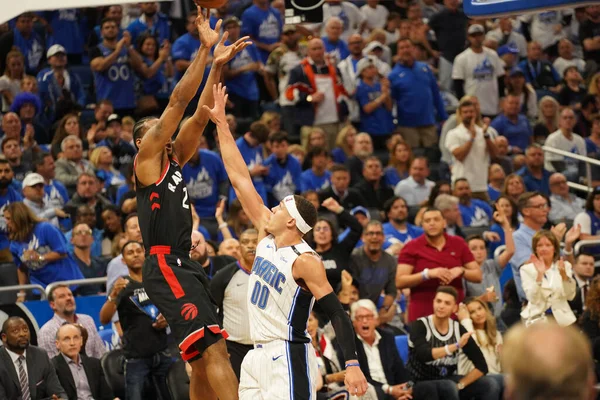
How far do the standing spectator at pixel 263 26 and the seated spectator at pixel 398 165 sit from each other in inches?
125

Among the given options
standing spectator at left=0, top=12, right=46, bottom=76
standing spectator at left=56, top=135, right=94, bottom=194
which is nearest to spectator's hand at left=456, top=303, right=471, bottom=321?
standing spectator at left=56, top=135, right=94, bottom=194

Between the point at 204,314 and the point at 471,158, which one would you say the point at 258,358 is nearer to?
the point at 204,314

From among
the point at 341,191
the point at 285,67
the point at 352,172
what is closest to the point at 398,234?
the point at 341,191

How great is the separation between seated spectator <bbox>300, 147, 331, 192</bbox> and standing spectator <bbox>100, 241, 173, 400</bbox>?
15.3 ft

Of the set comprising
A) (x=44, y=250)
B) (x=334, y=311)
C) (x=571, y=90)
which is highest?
(x=334, y=311)

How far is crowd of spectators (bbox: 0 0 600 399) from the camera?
10.9m

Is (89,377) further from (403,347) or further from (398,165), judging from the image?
(398,165)

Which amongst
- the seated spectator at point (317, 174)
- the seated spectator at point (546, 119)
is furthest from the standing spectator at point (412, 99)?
the seated spectator at point (317, 174)

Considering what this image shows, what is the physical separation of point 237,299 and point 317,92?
702 centimetres

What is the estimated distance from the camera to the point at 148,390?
10289 mm

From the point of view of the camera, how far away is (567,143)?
16797mm

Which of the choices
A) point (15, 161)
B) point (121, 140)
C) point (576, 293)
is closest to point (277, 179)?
point (121, 140)

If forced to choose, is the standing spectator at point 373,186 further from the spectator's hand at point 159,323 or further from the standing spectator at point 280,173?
the spectator's hand at point 159,323

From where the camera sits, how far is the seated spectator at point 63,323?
1064 cm
